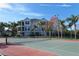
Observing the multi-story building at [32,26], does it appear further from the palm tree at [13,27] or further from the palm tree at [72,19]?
the palm tree at [72,19]

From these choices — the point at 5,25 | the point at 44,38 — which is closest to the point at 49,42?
the point at 44,38

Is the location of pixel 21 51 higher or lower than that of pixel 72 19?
lower

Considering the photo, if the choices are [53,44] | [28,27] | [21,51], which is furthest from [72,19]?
[21,51]

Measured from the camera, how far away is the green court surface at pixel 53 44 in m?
6.29

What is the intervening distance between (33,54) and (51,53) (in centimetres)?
17

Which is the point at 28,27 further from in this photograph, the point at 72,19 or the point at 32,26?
the point at 72,19

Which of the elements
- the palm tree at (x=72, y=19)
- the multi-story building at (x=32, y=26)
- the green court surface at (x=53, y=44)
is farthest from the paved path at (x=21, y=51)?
the palm tree at (x=72, y=19)

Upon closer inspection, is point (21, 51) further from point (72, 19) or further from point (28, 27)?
point (72, 19)

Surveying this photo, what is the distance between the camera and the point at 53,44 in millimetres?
6379

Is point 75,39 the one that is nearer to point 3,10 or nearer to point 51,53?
point 51,53

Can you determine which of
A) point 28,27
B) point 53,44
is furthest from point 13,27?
point 53,44

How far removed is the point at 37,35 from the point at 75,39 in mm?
368

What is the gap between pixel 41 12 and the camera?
20.7ft

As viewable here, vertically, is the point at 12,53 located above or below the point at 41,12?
below
